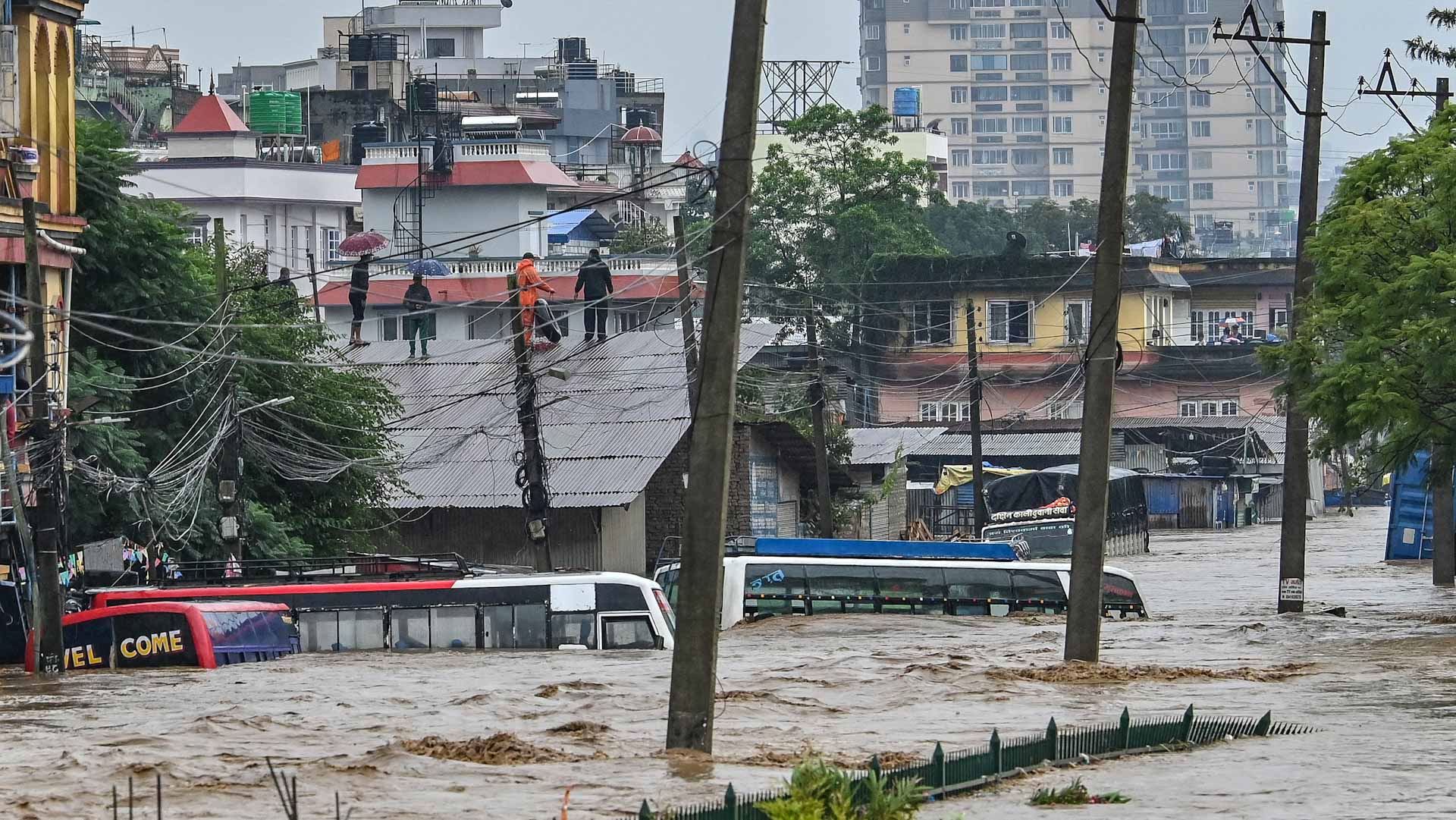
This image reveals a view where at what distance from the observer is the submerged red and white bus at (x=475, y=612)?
30.6 metres

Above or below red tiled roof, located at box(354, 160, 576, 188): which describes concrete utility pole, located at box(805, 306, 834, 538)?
below

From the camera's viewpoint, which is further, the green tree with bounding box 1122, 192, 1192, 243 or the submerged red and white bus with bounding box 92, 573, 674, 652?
the green tree with bounding box 1122, 192, 1192, 243

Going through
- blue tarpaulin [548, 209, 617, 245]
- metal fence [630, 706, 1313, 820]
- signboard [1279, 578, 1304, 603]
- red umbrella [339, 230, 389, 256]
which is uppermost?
blue tarpaulin [548, 209, 617, 245]

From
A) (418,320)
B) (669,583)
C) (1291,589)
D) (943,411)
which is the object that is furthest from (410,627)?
(943,411)

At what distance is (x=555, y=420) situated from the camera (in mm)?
46625

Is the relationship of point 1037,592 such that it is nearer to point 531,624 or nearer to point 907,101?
point 531,624

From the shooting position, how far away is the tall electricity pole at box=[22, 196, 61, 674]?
29.2 metres

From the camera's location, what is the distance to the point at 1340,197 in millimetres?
30375

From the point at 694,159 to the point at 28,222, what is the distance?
1014 centimetres

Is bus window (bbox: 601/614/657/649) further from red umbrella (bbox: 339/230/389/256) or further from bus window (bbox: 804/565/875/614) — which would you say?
red umbrella (bbox: 339/230/389/256)

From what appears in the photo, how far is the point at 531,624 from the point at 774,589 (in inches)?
219

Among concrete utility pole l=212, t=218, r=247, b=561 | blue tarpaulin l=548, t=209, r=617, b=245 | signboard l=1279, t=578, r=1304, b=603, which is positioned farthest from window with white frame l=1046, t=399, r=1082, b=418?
concrete utility pole l=212, t=218, r=247, b=561

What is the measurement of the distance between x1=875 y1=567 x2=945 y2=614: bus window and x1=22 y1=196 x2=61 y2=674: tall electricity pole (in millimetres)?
13376

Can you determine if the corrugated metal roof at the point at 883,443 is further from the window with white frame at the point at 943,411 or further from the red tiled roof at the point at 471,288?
the window with white frame at the point at 943,411
